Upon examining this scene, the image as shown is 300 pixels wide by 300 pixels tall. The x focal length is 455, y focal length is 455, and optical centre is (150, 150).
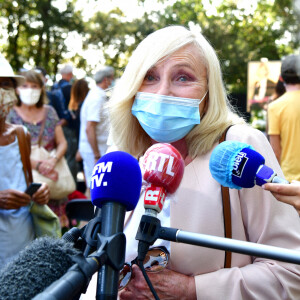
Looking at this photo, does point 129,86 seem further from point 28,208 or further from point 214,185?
point 28,208

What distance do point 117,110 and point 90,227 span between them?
1.07 m

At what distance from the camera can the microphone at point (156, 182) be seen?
1.17m

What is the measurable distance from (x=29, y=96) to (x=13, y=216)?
228 cm

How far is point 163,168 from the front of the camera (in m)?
1.35

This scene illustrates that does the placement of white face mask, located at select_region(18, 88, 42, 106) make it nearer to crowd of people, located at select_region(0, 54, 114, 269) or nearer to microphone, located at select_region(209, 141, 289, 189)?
crowd of people, located at select_region(0, 54, 114, 269)

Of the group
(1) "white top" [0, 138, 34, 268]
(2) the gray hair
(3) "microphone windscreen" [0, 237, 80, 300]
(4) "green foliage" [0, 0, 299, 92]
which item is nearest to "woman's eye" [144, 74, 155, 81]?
(3) "microphone windscreen" [0, 237, 80, 300]

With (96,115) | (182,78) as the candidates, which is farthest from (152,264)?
(96,115)

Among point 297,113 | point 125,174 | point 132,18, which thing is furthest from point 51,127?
point 132,18

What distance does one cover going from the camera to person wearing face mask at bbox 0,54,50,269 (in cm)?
305

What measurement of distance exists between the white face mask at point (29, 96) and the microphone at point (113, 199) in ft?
13.3

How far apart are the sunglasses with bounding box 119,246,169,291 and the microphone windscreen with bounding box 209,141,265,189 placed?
1.33 feet

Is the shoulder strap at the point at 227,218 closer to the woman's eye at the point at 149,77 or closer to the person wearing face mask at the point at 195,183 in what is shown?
the person wearing face mask at the point at 195,183

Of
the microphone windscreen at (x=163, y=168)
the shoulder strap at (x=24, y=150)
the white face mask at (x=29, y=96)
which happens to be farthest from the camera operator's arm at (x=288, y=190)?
the white face mask at (x=29, y=96)

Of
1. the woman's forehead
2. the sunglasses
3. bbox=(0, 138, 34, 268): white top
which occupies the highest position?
the woman's forehead
